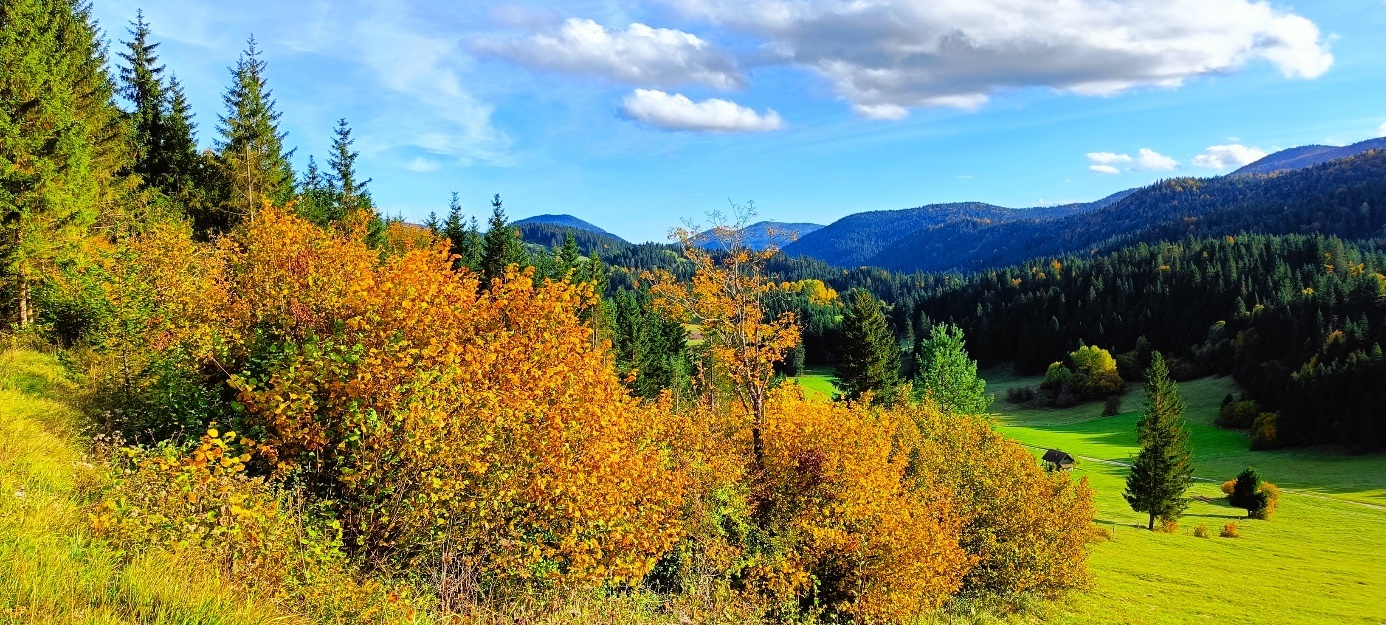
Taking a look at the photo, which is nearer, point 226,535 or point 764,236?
point 226,535

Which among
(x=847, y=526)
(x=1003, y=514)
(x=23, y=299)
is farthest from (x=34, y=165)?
(x=1003, y=514)

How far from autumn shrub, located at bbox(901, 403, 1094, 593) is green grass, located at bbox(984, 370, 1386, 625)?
2629 mm

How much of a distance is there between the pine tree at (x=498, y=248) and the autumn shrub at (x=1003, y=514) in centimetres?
3865

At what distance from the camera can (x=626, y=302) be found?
81812mm

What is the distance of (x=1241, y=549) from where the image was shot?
→ 163 ft

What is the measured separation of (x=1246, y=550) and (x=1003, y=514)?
31.5 metres

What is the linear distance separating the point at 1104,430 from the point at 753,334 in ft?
334

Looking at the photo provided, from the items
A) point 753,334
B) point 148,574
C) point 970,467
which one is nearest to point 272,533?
point 148,574

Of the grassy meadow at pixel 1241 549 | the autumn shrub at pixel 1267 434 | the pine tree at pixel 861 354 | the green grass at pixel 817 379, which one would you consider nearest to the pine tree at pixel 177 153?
→ the pine tree at pixel 861 354

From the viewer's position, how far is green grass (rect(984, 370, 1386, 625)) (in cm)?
3503

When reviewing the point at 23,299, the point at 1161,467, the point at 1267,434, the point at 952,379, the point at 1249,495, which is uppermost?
the point at 23,299

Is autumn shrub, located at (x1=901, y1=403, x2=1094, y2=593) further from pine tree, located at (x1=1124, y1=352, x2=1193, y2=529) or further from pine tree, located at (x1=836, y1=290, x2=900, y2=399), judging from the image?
pine tree, located at (x1=1124, y1=352, x2=1193, y2=529)

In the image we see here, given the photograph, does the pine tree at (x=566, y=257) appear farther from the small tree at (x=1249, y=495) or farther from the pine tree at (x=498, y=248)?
the small tree at (x=1249, y=495)

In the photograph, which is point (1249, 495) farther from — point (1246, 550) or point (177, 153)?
point (177, 153)
